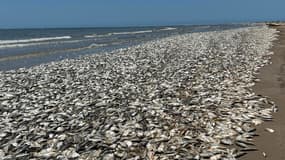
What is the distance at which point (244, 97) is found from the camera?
31.7 feet

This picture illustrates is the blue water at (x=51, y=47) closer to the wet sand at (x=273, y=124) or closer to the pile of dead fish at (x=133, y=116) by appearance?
the pile of dead fish at (x=133, y=116)

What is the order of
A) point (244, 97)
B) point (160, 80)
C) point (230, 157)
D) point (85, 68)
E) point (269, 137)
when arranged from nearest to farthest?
point (230, 157)
point (269, 137)
point (244, 97)
point (160, 80)
point (85, 68)

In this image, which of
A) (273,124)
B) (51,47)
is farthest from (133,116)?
(51,47)

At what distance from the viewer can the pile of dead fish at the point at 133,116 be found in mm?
6125

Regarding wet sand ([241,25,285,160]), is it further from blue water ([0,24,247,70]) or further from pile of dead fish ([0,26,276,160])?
blue water ([0,24,247,70])

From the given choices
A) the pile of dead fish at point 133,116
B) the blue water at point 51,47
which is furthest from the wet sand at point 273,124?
the blue water at point 51,47

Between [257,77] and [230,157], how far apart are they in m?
Result: 7.94

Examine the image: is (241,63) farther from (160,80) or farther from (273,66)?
(160,80)

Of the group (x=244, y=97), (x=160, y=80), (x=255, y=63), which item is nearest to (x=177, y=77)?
(x=160, y=80)

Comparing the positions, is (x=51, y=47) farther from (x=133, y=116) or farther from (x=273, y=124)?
(x=273, y=124)

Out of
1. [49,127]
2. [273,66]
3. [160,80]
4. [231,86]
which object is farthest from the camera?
[273,66]

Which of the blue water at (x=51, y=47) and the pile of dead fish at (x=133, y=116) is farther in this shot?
the blue water at (x=51, y=47)

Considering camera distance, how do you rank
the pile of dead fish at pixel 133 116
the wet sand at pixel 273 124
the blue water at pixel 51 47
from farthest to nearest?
1. the blue water at pixel 51 47
2. the pile of dead fish at pixel 133 116
3. the wet sand at pixel 273 124

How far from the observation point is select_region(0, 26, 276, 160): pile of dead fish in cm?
612
